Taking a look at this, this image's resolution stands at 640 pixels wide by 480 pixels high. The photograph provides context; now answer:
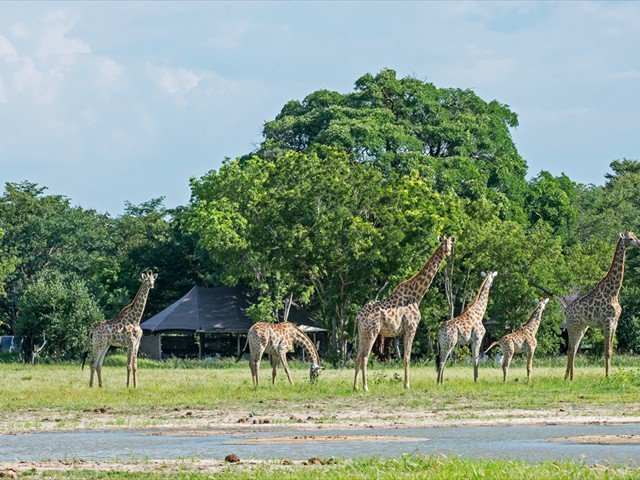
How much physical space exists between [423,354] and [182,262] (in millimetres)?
16771

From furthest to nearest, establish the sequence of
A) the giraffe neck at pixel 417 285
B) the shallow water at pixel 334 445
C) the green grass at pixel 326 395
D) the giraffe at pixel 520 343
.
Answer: the giraffe at pixel 520 343, the giraffe neck at pixel 417 285, the green grass at pixel 326 395, the shallow water at pixel 334 445

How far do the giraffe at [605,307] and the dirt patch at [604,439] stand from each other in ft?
45.5

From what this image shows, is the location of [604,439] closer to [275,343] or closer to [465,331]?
[465,331]

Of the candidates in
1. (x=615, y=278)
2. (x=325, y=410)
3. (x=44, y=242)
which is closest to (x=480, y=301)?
(x=615, y=278)

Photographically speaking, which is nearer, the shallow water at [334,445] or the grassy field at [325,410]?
the grassy field at [325,410]

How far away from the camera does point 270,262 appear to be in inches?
2072

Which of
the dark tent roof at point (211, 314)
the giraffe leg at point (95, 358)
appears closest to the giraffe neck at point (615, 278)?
the giraffe leg at point (95, 358)

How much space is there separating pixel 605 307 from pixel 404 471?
1977 centimetres

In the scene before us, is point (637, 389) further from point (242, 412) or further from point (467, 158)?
point (467, 158)

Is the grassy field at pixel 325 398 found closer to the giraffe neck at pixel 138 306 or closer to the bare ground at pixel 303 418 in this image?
the bare ground at pixel 303 418

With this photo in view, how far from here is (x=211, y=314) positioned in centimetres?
6047

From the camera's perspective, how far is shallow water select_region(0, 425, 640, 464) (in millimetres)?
16812

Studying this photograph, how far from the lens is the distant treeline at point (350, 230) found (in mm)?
50344

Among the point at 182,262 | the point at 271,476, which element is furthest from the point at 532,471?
the point at 182,262
